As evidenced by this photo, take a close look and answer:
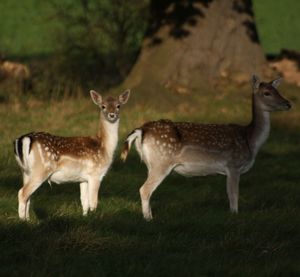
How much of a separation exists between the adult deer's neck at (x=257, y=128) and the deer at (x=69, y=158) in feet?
5.43

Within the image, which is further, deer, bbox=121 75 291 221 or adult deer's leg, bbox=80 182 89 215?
deer, bbox=121 75 291 221

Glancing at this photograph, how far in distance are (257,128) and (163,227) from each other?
2531 mm

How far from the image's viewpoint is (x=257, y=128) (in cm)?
1179

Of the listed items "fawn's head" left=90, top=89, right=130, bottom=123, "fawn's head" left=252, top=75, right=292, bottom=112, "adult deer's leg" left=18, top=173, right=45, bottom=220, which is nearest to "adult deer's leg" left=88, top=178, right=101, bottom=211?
"adult deer's leg" left=18, top=173, right=45, bottom=220

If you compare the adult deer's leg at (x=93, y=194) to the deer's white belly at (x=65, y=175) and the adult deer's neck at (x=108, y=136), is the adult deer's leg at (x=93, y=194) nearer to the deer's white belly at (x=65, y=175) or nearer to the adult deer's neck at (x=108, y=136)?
the deer's white belly at (x=65, y=175)

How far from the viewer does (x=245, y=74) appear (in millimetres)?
18984

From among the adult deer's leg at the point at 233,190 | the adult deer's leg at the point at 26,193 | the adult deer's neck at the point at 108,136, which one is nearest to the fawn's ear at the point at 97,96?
the adult deer's neck at the point at 108,136

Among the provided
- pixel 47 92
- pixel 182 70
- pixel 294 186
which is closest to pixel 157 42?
pixel 182 70

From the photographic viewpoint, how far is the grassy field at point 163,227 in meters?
8.15

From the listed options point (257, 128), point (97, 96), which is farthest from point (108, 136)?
point (257, 128)

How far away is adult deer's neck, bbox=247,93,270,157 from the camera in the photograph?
11.6 m

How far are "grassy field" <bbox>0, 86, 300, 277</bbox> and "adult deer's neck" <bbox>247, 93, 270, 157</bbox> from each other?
2.32ft

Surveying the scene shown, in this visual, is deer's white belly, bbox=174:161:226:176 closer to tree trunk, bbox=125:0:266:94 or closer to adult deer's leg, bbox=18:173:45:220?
adult deer's leg, bbox=18:173:45:220

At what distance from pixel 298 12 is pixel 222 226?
3224cm
